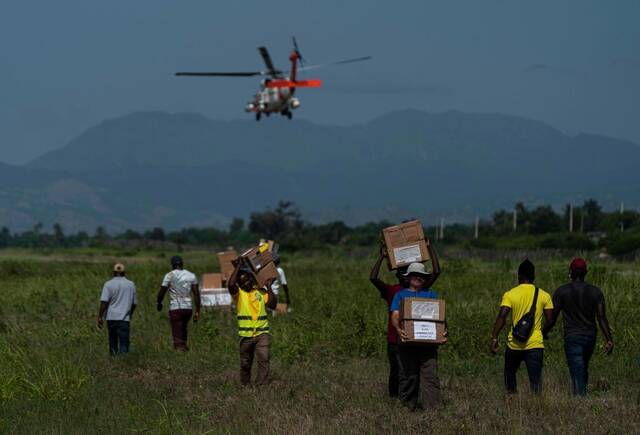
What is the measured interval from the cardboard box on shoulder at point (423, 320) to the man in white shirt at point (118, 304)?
6.74 m

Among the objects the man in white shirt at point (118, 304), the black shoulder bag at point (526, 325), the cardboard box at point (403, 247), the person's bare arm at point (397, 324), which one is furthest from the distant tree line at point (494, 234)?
the person's bare arm at point (397, 324)

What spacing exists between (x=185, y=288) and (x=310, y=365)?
2.63 metres

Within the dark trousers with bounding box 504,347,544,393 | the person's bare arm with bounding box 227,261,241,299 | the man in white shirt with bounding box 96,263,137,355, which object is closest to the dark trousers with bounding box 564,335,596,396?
the dark trousers with bounding box 504,347,544,393

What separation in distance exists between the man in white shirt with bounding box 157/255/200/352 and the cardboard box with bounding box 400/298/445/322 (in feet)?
22.5

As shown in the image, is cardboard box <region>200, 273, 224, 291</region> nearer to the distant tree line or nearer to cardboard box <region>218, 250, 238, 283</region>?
cardboard box <region>218, 250, 238, 283</region>

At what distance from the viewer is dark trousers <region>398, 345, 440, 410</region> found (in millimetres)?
12648

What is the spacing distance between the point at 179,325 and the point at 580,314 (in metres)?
7.77

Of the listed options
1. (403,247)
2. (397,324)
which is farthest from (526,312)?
(403,247)

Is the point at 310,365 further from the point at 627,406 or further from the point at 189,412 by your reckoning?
the point at 627,406

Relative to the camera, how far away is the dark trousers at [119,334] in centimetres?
1808

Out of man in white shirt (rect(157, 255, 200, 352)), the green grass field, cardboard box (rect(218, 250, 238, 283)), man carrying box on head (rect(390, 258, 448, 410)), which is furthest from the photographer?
cardboard box (rect(218, 250, 238, 283))

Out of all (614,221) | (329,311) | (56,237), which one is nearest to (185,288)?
(329,311)

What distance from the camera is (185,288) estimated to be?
61.9 ft

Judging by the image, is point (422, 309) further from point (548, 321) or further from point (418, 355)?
point (548, 321)
